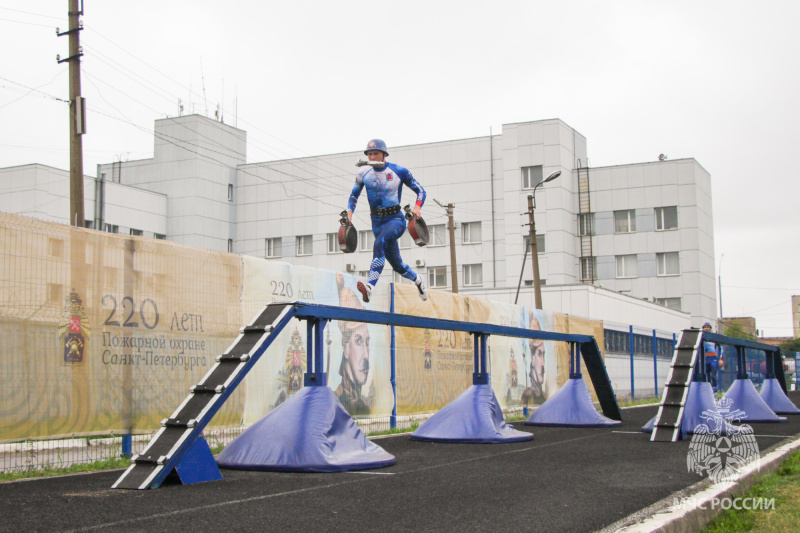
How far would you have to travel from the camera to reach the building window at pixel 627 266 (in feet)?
205

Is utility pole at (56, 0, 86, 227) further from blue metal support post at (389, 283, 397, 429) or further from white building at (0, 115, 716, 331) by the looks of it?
white building at (0, 115, 716, 331)

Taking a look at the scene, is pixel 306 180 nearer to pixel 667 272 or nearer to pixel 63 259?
pixel 667 272

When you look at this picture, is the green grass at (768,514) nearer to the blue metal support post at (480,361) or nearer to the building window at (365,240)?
the blue metal support post at (480,361)

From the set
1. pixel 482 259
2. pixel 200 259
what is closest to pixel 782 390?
pixel 200 259

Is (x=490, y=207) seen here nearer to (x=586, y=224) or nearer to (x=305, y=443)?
(x=586, y=224)

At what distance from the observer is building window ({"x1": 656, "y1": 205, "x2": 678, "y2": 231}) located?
199 ft

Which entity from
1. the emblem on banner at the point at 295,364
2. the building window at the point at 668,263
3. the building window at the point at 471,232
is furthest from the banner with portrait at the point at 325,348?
the building window at the point at 668,263

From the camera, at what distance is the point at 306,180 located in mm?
64750

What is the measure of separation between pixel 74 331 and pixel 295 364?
446cm

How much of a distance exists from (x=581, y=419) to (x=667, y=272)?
47.7m

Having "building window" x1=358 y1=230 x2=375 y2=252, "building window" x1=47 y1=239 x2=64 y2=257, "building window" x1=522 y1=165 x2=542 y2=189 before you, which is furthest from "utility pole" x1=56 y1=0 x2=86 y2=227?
"building window" x1=522 y1=165 x2=542 y2=189

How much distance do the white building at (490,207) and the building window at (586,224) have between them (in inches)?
2.9

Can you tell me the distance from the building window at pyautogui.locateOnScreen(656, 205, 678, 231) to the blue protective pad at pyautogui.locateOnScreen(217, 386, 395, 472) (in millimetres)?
55186

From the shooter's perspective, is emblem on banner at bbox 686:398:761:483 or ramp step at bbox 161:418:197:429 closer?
ramp step at bbox 161:418:197:429
